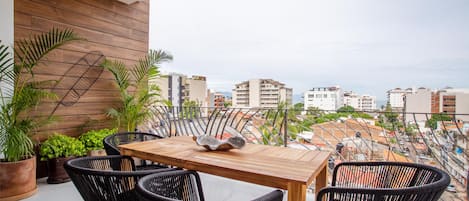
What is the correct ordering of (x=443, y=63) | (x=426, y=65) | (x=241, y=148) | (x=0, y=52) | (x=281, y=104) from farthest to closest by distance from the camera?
(x=426, y=65) < (x=443, y=63) < (x=281, y=104) < (x=0, y=52) < (x=241, y=148)

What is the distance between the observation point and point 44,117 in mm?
3139

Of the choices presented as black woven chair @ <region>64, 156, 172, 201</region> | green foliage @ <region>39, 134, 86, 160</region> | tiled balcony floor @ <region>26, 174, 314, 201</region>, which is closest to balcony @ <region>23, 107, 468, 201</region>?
tiled balcony floor @ <region>26, 174, 314, 201</region>

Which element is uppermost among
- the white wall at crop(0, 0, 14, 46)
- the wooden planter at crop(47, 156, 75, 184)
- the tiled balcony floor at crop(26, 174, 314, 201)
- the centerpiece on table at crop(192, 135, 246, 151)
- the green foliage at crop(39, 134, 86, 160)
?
the white wall at crop(0, 0, 14, 46)

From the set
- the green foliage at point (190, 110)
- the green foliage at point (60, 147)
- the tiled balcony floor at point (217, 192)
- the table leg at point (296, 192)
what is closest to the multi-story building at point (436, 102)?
the tiled balcony floor at point (217, 192)

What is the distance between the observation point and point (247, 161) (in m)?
1.56

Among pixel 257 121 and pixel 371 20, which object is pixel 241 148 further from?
pixel 371 20

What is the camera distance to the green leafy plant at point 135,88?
370 cm

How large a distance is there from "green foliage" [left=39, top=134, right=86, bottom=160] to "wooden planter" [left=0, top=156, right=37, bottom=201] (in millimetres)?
347

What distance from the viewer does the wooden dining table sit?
1.27 m

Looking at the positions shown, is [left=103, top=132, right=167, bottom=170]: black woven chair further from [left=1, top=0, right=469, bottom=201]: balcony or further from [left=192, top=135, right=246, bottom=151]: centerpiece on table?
[left=1, top=0, right=469, bottom=201]: balcony

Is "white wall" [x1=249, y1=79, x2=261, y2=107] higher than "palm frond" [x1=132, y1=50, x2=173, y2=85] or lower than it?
lower

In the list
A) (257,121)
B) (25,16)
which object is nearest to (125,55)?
(25,16)

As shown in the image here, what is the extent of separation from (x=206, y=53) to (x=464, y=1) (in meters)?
6.12

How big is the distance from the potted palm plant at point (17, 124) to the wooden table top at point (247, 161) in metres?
1.26
